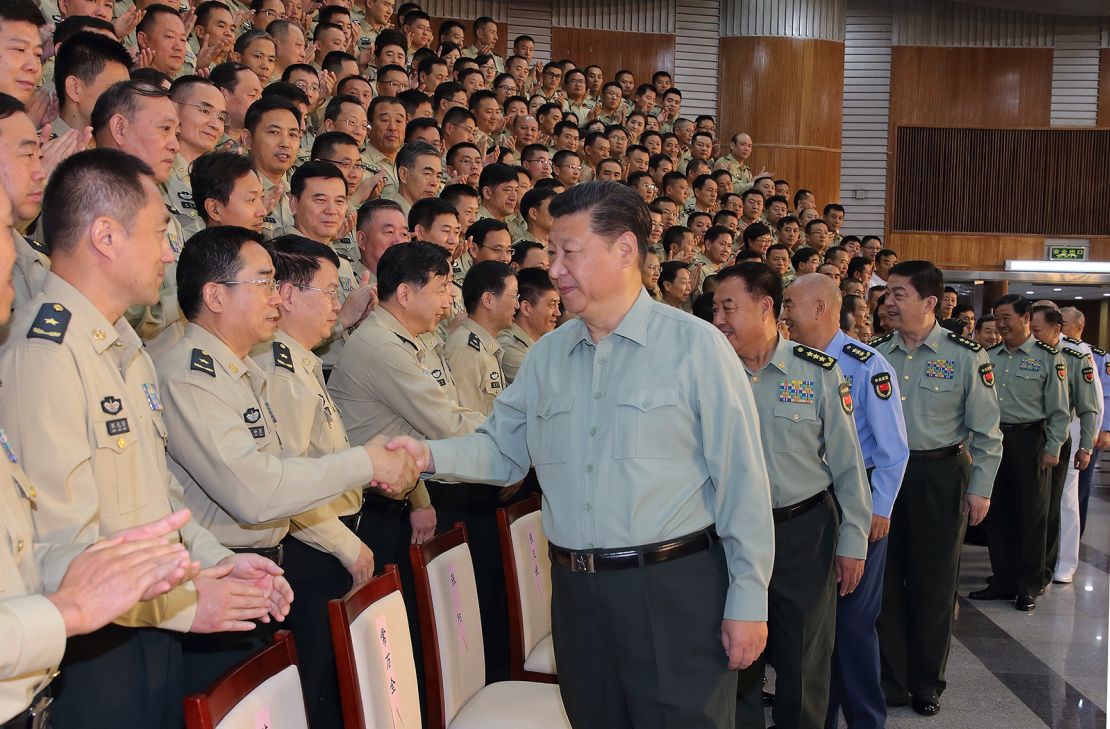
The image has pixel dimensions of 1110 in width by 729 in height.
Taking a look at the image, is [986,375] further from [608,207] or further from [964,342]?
[608,207]

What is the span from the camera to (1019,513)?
5676 millimetres

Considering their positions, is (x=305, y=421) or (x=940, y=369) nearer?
(x=305, y=421)

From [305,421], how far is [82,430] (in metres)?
0.89

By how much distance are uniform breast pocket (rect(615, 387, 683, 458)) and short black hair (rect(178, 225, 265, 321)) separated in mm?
1002

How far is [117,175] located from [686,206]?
8.73 m

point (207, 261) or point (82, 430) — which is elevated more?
point (207, 261)

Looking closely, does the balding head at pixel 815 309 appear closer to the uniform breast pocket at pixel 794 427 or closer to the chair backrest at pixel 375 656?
the uniform breast pocket at pixel 794 427

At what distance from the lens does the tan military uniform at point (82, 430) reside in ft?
5.63

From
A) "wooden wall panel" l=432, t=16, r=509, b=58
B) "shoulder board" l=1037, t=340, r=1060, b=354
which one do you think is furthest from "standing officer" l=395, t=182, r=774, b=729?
"wooden wall panel" l=432, t=16, r=509, b=58

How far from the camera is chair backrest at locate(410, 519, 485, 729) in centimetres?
239

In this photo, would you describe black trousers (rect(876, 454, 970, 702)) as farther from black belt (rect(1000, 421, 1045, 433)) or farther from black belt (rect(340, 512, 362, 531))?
black belt (rect(340, 512, 362, 531))

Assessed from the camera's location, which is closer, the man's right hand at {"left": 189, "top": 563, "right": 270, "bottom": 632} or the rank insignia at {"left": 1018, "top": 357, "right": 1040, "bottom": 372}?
the man's right hand at {"left": 189, "top": 563, "right": 270, "bottom": 632}

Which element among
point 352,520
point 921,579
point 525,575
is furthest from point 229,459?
point 921,579

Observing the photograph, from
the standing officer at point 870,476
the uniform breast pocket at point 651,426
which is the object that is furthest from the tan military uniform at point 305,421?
the standing officer at point 870,476
